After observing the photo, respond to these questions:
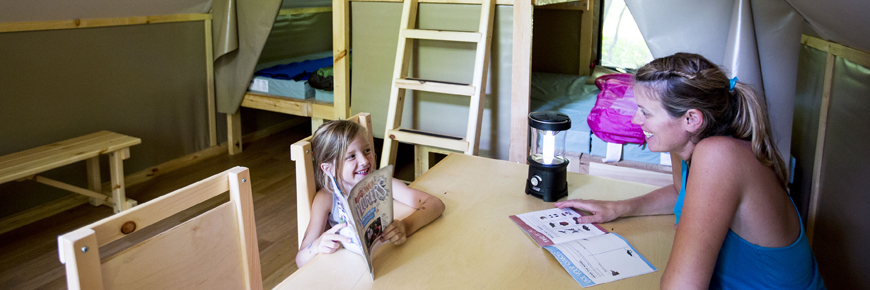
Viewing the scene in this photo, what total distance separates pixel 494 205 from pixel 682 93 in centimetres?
58

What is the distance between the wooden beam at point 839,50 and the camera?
183cm

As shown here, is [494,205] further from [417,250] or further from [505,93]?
[505,93]

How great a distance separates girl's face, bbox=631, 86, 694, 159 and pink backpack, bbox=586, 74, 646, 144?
1.29 metres

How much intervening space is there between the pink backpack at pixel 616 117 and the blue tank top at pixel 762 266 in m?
1.36

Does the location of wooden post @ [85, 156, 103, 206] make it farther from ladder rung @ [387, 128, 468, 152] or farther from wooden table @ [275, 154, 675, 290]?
wooden table @ [275, 154, 675, 290]

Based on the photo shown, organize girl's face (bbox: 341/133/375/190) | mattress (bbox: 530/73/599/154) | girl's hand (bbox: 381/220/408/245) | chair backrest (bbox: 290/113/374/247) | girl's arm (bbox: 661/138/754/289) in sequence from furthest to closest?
mattress (bbox: 530/73/599/154)
girl's face (bbox: 341/133/375/190)
chair backrest (bbox: 290/113/374/247)
girl's hand (bbox: 381/220/408/245)
girl's arm (bbox: 661/138/754/289)

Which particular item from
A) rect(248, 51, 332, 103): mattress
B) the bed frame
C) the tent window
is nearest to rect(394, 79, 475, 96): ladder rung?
the bed frame

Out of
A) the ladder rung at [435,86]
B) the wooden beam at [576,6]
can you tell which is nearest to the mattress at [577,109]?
the ladder rung at [435,86]

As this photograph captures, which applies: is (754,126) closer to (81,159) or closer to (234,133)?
(81,159)

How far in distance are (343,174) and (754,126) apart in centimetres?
93

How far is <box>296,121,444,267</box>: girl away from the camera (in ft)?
4.61

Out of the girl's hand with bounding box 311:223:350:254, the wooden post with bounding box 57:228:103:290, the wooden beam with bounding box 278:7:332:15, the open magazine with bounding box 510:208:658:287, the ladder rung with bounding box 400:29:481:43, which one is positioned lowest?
the open magazine with bounding box 510:208:658:287

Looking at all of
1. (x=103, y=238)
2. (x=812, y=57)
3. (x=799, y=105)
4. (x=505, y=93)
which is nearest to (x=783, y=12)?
(x=812, y=57)

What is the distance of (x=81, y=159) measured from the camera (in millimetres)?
2686
